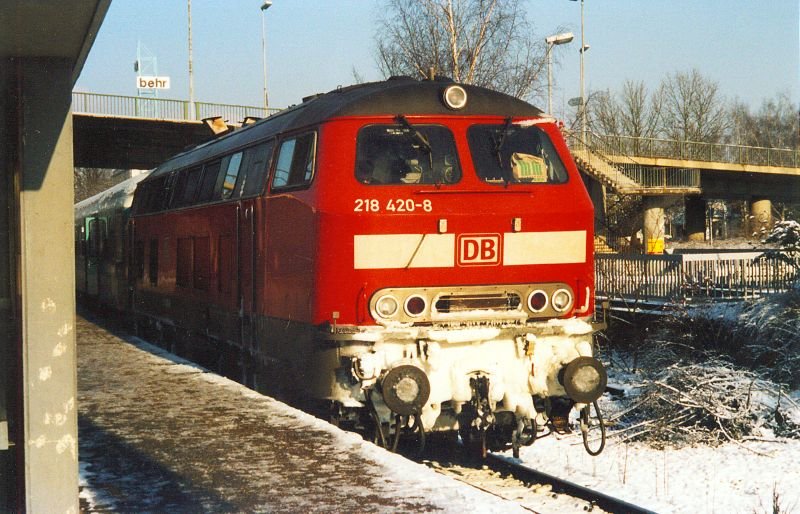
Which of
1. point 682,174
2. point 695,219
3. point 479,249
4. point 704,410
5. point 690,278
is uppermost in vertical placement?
point 682,174

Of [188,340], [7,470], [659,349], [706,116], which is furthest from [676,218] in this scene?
[7,470]

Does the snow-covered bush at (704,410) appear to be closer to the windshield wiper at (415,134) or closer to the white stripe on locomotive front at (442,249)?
the white stripe on locomotive front at (442,249)

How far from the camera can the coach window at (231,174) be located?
9.91m

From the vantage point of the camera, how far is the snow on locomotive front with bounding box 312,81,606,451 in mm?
7527

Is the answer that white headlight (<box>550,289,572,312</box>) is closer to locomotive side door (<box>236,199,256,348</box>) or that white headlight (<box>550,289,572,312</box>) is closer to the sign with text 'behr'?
locomotive side door (<box>236,199,256,348</box>)

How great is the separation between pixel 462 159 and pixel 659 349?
29.2ft

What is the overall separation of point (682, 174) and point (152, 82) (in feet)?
97.8

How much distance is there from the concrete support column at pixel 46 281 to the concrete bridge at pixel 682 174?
22.8 m

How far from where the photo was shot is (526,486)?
8.15 meters

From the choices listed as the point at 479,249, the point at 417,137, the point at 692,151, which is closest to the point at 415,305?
the point at 479,249

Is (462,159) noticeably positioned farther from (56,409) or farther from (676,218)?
(676,218)

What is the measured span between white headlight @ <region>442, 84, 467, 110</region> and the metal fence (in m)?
9.81

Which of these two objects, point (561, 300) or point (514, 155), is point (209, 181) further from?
point (561, 300)

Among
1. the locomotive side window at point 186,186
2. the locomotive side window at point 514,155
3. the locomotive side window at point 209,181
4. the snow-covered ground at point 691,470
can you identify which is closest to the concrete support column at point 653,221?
the snow-covered ground at point 691,470
